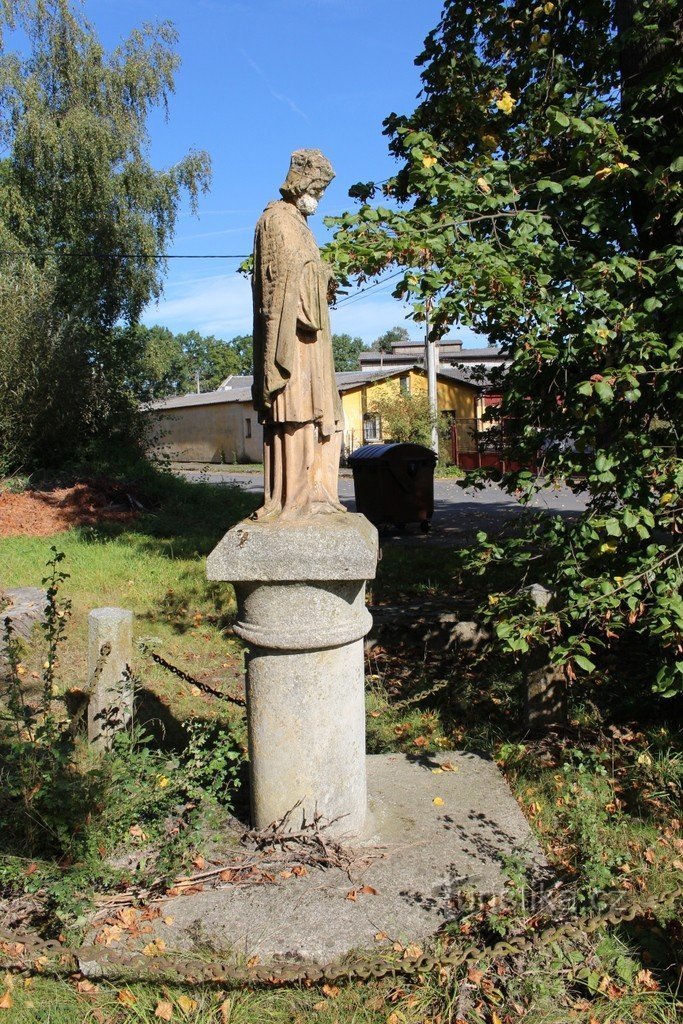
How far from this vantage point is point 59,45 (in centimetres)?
2075

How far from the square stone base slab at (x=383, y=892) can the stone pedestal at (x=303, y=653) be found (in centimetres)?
28

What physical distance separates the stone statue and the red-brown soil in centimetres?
837

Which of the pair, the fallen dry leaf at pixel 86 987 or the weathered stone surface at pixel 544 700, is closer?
the fallen dry leaf at pixel 86 987

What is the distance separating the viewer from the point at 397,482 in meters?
13.2

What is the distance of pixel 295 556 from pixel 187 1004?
165cm

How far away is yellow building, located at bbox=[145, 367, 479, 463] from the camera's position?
34.2 metres

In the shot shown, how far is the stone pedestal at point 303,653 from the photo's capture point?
3436 mm

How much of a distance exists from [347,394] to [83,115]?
1644 centimetres

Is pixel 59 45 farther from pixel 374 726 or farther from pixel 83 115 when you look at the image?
pixel 374 726

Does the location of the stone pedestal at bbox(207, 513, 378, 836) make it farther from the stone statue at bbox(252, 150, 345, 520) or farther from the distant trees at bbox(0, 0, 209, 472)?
the distant trees at bbox(0, 0, 209, 472)

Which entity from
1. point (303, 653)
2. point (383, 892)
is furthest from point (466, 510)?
point (383, 892)

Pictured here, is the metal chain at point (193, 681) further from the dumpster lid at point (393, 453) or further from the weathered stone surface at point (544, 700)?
the dumpster lid at point (393, 453)

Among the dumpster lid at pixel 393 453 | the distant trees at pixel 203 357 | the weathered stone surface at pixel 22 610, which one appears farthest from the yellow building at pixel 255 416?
the distant trees at pixel 203 357

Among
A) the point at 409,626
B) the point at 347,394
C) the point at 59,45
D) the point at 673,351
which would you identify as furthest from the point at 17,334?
the point at 347,394
